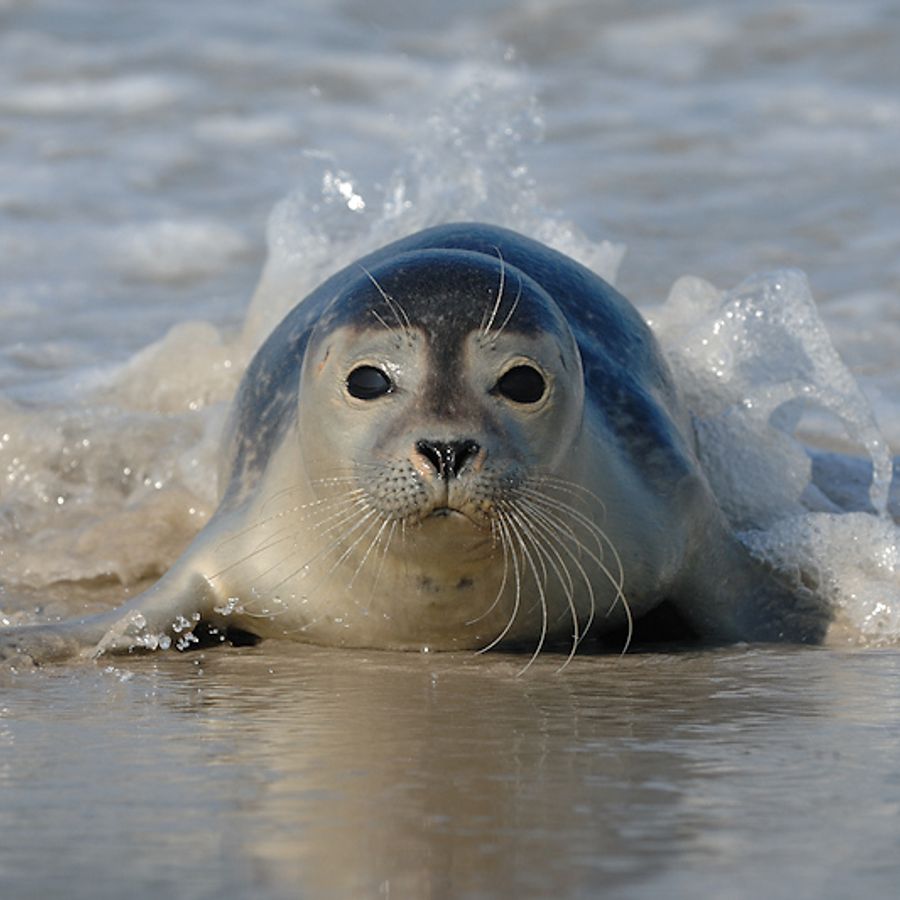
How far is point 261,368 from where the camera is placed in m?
5.57

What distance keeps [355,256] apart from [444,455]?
378 cm

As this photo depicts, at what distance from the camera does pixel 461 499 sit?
12.7 ft

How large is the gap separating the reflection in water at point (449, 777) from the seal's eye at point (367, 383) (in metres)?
0.57


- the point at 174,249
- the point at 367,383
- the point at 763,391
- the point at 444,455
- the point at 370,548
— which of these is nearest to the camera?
the point at 444,455

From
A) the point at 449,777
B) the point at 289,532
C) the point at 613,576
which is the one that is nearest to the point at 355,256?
the point at 289,532

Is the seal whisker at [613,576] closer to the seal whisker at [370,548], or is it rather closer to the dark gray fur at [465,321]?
the dark gray fur at [465,321]

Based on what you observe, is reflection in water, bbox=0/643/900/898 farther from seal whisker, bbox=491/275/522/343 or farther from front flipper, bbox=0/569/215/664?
seal whisker, bbox=491/275/522/343

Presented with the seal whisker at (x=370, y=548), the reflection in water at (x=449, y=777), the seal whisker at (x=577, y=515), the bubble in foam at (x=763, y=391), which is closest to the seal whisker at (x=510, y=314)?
the seal whisker at (x=577, y=515)

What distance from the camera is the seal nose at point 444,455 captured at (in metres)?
3.83

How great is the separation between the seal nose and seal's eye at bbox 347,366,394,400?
0.87ft

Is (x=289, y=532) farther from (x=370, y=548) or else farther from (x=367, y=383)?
(x=367, y=383)

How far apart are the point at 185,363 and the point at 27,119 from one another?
5.96 meters

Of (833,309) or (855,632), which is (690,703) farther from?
(833,309)

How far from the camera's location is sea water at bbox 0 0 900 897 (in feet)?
8.63
